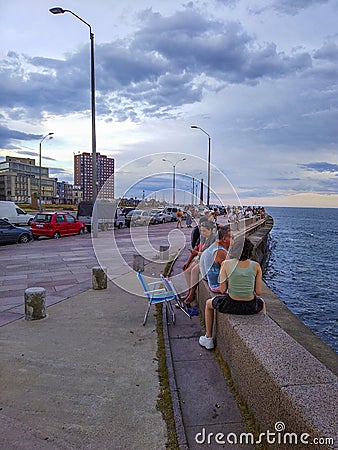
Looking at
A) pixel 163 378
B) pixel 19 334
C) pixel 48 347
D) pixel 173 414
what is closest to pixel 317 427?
pixel 173 414

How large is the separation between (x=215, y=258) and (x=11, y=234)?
1575 cm

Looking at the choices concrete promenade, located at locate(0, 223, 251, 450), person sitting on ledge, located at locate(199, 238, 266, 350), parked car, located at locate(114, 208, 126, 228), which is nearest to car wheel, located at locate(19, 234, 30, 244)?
parked car, located at locate(114, 208, 126, 228)

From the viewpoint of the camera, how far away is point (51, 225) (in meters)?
22.5

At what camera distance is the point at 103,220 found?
28.8 meters

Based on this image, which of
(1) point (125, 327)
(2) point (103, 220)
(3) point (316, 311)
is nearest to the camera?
(1) point (125, 327)

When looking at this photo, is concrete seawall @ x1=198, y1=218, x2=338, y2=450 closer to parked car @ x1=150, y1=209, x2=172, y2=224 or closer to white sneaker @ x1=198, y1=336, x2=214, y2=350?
white sneaker @ x1=198, y1=336, x2=214, y2=350

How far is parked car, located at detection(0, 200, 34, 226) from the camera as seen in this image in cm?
3234

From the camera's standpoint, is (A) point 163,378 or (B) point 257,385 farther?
(A) point 163,378

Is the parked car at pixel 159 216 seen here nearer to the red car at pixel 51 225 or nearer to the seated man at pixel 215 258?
the red car at pixel 51 225

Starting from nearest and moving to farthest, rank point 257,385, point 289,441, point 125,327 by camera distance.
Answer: point 289,441, point 257,385, point 125,327

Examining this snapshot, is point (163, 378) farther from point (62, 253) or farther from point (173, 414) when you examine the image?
point (62, 253)

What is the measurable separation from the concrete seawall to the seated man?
4.28 ft

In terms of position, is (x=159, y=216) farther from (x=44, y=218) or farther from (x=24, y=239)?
(x=24, y=239)

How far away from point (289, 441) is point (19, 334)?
4551 millimetres
